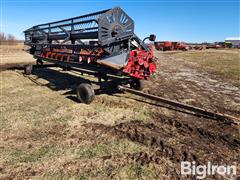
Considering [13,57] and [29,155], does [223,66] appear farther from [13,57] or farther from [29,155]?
[13,57]

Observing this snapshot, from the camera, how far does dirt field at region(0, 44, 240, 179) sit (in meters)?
3.45

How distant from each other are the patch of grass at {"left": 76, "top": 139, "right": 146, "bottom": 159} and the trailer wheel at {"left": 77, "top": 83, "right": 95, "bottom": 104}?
7.86 ft

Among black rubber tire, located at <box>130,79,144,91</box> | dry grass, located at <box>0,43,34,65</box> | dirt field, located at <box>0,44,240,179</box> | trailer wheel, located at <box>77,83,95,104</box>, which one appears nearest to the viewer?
dirt field, located at <box>0,44,240,179</box>

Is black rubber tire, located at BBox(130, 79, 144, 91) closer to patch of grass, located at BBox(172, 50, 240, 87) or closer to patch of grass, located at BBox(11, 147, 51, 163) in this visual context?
patch of grass, located at BBox(172, 50, 240, 87)

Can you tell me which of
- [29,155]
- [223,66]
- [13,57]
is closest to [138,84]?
[29,155]

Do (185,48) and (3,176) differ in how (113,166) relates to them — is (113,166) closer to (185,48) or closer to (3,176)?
(3,176)

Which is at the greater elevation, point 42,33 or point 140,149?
point 42,33

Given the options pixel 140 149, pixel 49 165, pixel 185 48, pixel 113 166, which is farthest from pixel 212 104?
pixel 185 48

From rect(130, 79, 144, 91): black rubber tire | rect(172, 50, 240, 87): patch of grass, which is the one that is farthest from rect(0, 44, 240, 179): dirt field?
rect(172, 50, 240, 87): patch of grass

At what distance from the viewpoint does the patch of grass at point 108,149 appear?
384 cm

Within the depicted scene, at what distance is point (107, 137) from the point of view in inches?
177

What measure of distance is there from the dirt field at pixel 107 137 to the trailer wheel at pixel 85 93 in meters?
0.23

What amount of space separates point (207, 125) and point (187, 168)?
1.92m

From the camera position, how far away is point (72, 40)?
8.44 meters
